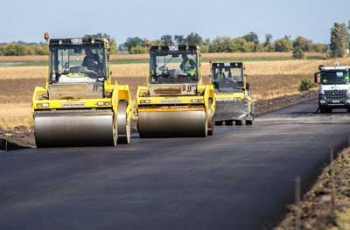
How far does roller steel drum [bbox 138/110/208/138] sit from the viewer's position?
28641mm

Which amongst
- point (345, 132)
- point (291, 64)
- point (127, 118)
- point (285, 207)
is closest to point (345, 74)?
point (345, 132)

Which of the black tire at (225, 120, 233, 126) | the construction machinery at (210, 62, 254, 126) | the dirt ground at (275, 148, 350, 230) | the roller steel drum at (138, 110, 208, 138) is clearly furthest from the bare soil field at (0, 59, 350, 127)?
the dirt ground at (275, 148, 350, 230)

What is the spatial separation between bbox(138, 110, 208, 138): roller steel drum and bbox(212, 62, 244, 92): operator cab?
367 inches

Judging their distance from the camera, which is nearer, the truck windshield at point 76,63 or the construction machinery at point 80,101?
the construction machinery at point 80,101

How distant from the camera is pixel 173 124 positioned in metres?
28.7

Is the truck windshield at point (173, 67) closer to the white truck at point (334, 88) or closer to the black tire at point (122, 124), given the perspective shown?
the black tire at point (122, 124)

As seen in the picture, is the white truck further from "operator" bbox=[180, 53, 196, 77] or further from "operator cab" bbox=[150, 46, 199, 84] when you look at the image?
"operator" bbox=[180, 53, 196, 77]

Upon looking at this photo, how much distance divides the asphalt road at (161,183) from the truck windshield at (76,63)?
2.42 m

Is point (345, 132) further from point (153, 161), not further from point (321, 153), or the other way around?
point (153, 161)

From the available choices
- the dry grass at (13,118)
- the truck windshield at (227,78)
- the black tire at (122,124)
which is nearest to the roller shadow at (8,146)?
the black tire at (122,124)

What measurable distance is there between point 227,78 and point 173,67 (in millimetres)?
8718

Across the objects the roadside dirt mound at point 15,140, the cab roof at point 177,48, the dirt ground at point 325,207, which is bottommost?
the roadside dirt mound at point 15,140

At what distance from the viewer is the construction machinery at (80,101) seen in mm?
24656

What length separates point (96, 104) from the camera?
24750 mm
